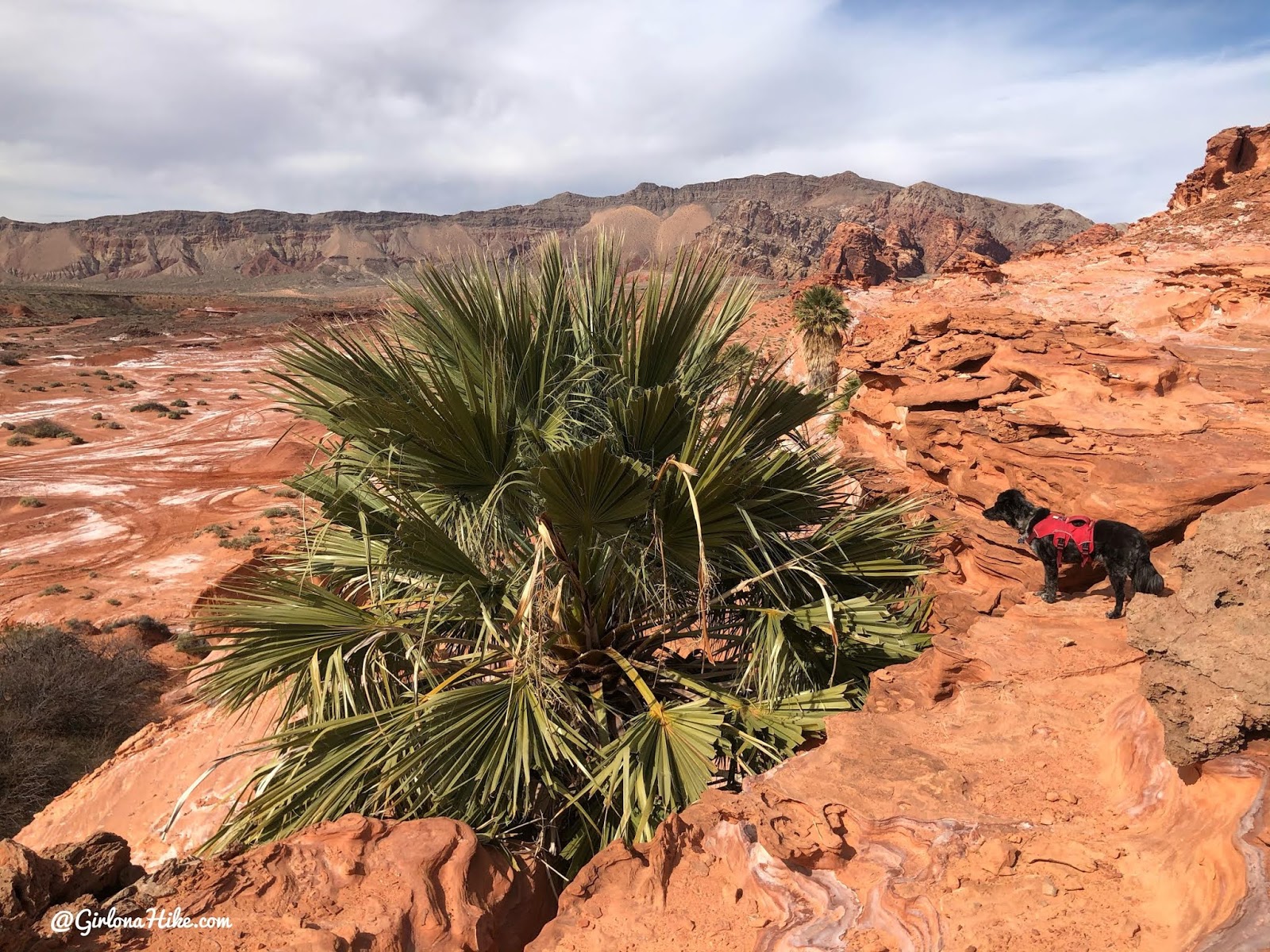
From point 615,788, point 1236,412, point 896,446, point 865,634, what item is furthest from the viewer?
point 896,446

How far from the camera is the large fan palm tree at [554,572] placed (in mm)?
3340

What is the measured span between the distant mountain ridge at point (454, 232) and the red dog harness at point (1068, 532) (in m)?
82.2

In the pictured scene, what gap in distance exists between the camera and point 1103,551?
4.01 m

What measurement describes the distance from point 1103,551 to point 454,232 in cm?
16015

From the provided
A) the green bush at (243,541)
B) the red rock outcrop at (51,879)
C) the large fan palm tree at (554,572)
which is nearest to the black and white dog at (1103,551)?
the large fan palm tree at (554,572)

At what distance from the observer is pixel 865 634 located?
4.12 meters

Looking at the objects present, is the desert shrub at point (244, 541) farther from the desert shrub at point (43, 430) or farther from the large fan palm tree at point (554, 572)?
the desert shrub at point (43, 430)

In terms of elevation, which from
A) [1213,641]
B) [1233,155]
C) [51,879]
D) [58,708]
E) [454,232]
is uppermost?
[454,232]

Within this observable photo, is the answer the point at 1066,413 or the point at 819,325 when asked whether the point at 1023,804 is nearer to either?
the point at 1066,413

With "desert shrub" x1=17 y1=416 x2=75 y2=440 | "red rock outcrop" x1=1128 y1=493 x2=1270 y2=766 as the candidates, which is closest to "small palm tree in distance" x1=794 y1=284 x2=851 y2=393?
"red rock outcrop" x1=1128 y1=493 x2=1270 y2=766

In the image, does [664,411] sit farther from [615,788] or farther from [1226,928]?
[1226,928]

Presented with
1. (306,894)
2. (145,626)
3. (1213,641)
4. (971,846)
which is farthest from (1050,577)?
(145,626)

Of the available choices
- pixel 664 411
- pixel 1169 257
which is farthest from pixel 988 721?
pixel 1169 257

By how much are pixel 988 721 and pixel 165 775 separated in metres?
8.05
